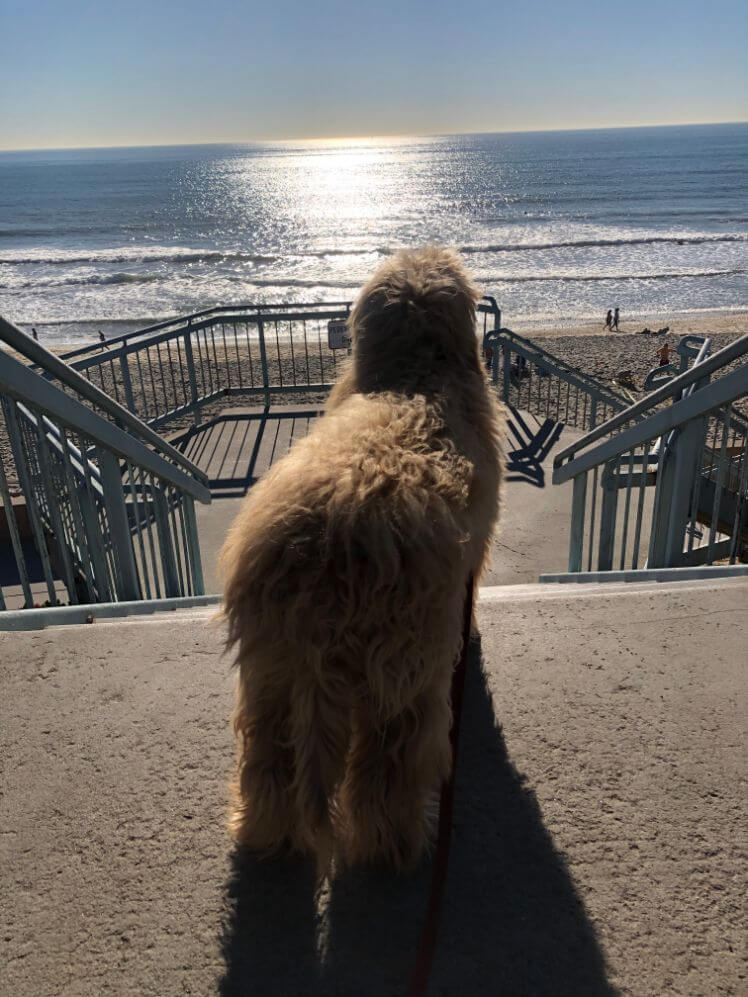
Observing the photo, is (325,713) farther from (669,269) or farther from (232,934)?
(669,269)

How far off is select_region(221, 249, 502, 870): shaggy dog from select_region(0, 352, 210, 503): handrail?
1.24 meters

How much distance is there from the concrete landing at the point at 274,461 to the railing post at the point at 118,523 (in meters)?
0.91

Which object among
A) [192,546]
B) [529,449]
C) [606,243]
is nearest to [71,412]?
[192,546]

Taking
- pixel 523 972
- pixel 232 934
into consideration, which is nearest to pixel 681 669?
pixel 523 972

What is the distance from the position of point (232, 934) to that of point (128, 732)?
2.81ft

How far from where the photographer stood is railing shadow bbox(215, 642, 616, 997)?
168cm

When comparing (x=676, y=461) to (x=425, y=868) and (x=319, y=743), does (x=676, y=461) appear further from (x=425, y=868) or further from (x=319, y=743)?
(x=319, y=743)

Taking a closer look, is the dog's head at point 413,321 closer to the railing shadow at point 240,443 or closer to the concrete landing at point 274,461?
the concrete landing at point 274,461

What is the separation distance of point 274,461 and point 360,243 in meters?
46.1

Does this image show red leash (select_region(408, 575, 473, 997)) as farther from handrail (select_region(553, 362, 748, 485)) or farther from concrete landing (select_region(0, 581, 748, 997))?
handrail (select_region(553, 362, 748, 485))

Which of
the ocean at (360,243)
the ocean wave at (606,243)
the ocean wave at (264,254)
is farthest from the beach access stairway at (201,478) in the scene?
the ocean wave at (606,243)

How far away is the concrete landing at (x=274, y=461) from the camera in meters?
5.93

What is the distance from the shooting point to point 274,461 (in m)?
7.54

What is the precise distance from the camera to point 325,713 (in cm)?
175
